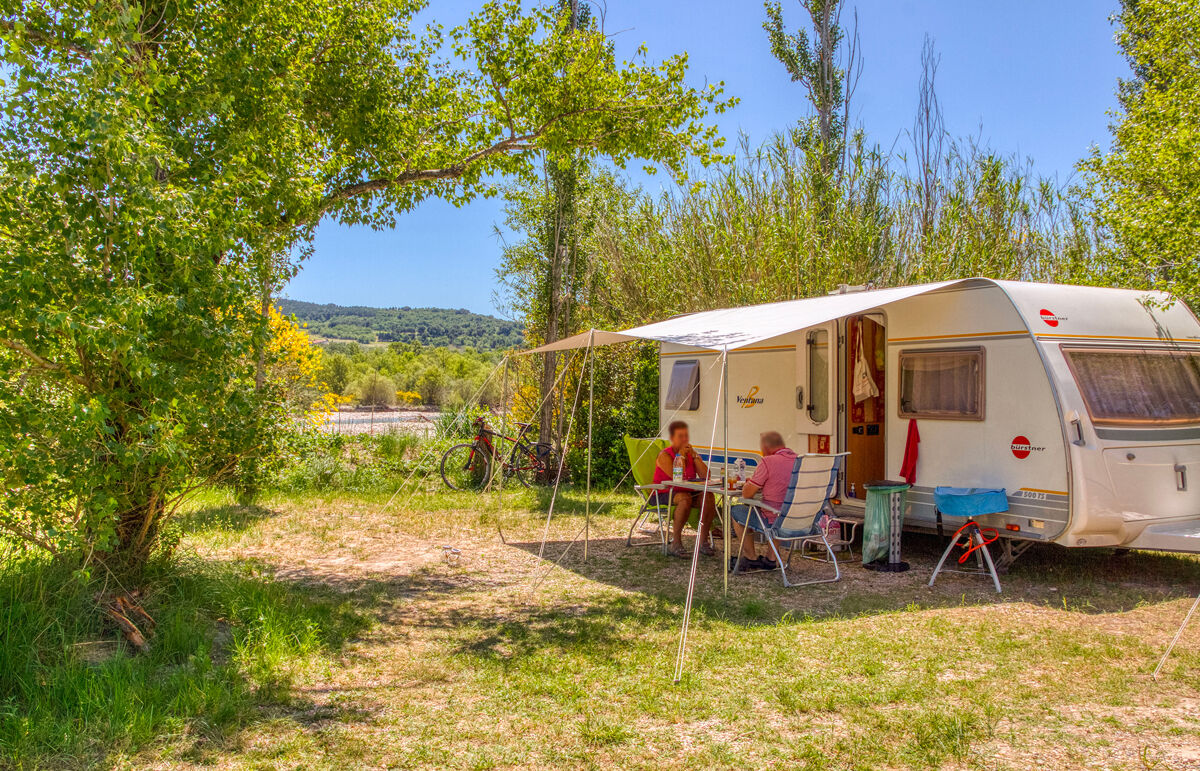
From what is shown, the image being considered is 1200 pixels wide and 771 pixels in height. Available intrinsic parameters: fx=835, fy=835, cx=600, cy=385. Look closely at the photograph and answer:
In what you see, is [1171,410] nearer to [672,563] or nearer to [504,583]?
[672,563]

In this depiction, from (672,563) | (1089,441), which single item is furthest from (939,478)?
(672,563)

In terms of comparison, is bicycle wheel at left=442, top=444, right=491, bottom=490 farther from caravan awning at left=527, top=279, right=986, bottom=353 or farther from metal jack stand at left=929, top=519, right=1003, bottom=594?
metal jack stand at left=929, top=519, right=1003, bottom=594

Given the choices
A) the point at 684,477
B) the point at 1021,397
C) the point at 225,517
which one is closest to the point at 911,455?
the point at 1021,397

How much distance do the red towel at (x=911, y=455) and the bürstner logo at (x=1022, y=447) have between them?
2.71 feet

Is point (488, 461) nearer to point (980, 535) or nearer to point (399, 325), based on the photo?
point (980, 535)

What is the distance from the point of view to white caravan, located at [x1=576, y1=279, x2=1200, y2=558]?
5875mm

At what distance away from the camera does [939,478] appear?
674cm

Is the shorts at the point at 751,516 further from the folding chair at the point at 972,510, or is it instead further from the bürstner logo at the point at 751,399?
the bürstner logo at the point at 751,399

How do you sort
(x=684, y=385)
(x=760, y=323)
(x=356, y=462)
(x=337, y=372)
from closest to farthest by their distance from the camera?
(x=760, y=323)
(x=684, y=385)
(x=356, y=462)
(x=337, y=372)

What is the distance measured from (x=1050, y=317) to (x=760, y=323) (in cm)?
214

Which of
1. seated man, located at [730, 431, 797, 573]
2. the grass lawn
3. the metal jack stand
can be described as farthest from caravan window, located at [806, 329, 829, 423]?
the metal jack stand

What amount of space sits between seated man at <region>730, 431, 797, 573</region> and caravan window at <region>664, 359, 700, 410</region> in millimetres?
2644

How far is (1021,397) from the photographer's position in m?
6.17

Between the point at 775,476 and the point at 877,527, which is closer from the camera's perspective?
the point at 775,476
